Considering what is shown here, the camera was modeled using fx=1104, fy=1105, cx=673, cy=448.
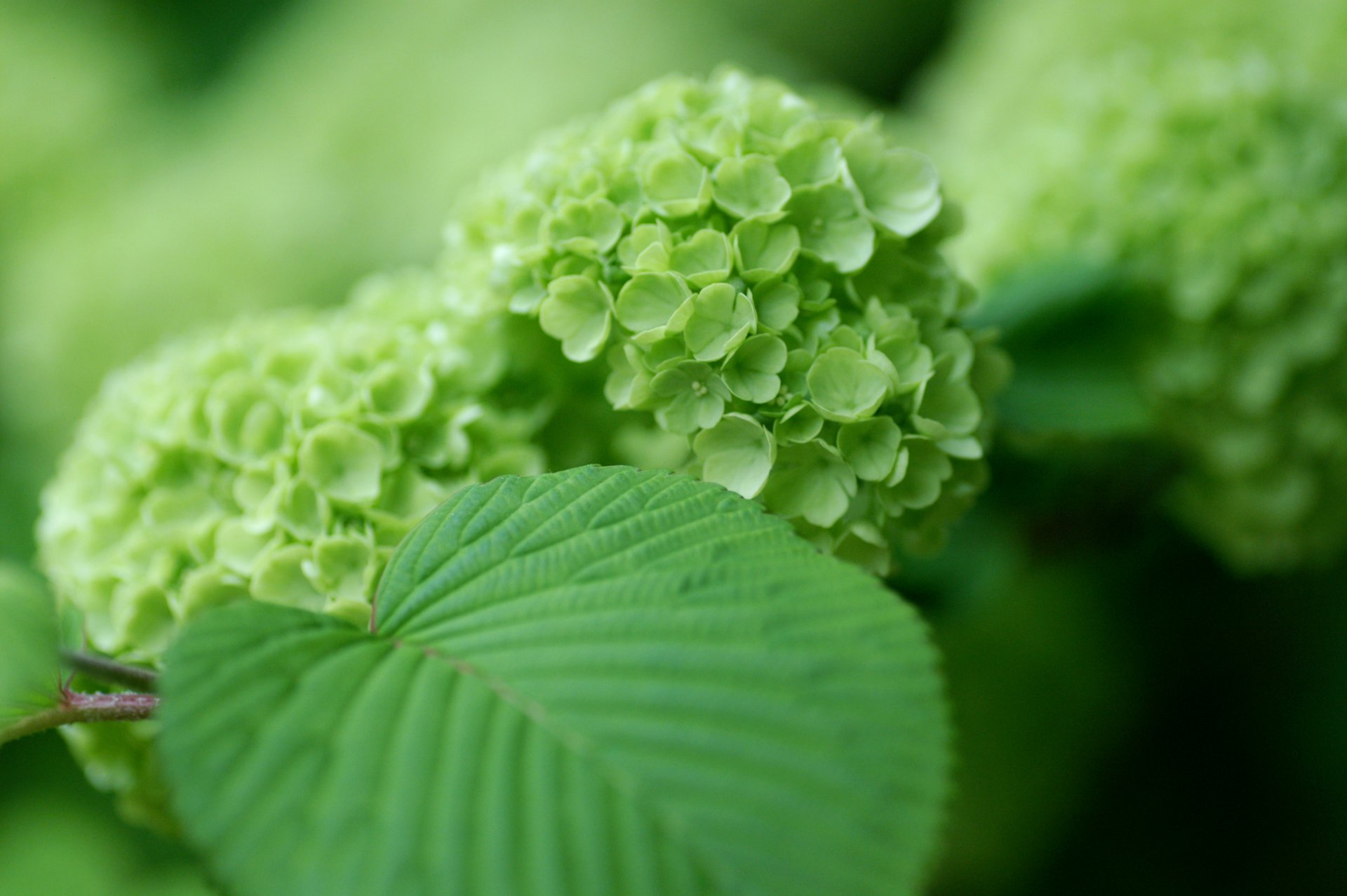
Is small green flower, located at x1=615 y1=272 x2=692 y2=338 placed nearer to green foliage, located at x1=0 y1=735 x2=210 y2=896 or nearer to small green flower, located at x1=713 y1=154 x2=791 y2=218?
small green flower, located at x1=713 y1=154 x2=791 y2=218

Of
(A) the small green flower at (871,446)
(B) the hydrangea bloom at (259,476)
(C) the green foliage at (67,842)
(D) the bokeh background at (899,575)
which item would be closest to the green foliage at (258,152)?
(D) the bokeh background at (899,575)

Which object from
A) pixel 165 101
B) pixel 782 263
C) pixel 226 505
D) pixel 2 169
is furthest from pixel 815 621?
pixel 165 101

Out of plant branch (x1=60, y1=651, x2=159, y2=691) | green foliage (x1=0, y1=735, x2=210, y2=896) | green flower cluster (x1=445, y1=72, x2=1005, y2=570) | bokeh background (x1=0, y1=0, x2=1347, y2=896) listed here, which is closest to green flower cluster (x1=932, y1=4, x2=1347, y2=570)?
bokeh background (x1=0, y1=0, x2=1347, y2=896)

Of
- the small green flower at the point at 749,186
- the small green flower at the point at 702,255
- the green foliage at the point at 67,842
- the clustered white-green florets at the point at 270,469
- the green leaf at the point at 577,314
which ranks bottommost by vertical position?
the green foliage at the point at 67,842

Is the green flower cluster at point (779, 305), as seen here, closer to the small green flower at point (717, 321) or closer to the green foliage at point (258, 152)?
the small green flower at point (717, 321)

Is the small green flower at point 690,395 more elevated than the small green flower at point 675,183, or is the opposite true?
the small green flower at point 675,183

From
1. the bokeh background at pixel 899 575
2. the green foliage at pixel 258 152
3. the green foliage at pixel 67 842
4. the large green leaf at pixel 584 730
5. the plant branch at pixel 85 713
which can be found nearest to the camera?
the large green leaf at pixel 584 730

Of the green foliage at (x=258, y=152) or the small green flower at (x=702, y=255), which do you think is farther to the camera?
the green foliage at (x=258, y=152)
